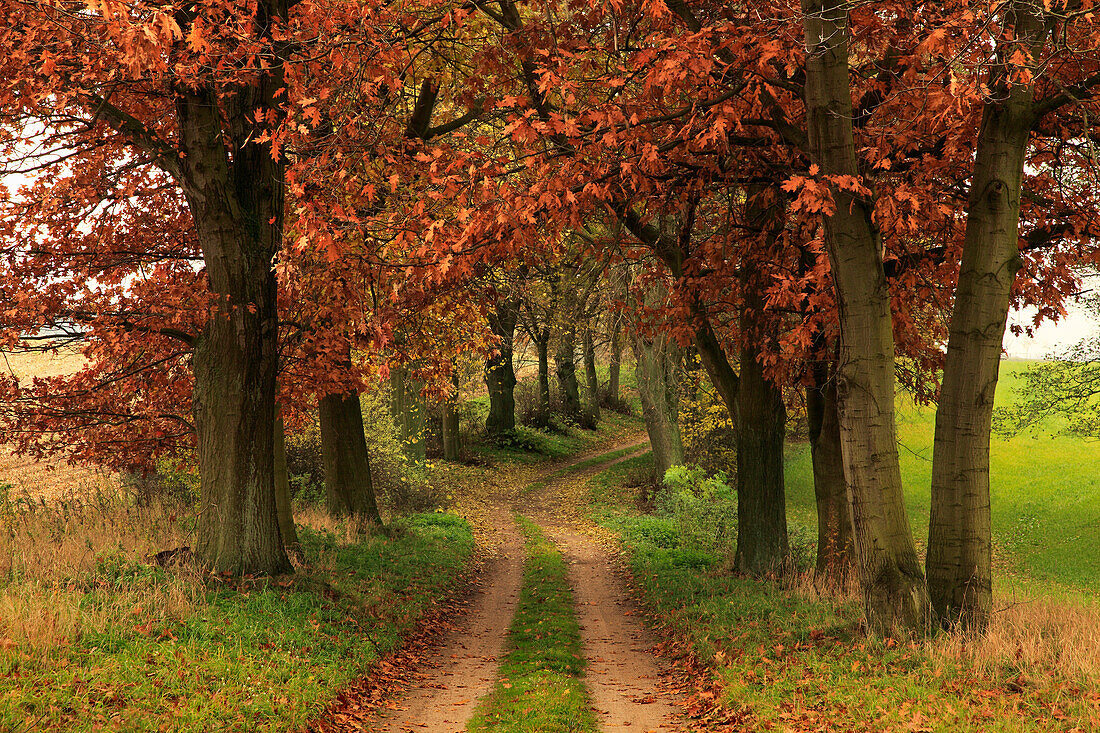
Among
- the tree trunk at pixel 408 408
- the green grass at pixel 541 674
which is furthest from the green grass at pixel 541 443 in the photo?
the green grass at pixel 541 674

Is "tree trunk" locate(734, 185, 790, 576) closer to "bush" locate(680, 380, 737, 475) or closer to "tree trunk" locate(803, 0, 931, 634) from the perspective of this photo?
"tree trunk" locate(803, 0, 931, 634)

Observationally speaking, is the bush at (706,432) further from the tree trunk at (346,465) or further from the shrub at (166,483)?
the shrub at (166,483)

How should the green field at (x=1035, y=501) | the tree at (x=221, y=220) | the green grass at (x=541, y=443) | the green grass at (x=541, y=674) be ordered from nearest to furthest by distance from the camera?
the green grass at (x=541, y=674) < the tree at (x=221, y=220) < the green field at (x=1035, y=501) < the green grass at (x=541, y=443)

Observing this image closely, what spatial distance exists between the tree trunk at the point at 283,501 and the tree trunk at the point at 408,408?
10.1 m

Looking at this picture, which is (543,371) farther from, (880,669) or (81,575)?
(880,669)

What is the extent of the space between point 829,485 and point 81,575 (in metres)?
10.2

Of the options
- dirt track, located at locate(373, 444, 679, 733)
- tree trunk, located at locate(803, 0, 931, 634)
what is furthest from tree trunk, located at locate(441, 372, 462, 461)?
tree trunk, located at locate(803, 0, 931, 634)

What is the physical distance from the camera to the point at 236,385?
9.45 metres

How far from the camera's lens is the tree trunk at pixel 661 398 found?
74.4 feet

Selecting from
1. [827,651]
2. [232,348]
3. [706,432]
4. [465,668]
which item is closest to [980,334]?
[827,651]

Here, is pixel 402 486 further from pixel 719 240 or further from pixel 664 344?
pixel 719 240

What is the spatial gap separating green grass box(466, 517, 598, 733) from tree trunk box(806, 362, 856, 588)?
4.10 metres

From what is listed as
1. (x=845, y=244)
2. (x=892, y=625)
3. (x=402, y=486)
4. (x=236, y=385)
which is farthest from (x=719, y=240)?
(x=402, y=486)

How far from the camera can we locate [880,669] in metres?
6.67
